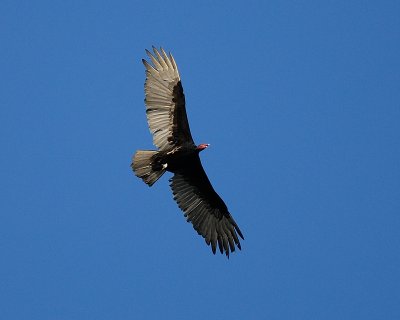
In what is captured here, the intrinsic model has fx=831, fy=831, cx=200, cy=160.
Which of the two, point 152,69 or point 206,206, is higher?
point 152,69

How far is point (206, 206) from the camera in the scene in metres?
17.1

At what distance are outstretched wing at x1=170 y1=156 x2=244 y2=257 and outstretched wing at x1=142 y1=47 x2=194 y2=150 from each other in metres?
0.92

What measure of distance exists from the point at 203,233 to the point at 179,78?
3.22m

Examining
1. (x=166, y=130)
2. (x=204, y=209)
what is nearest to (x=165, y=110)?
(x=166, y=130)

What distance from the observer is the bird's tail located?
625 inches

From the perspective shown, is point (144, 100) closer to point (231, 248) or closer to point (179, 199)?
point (179, 199)

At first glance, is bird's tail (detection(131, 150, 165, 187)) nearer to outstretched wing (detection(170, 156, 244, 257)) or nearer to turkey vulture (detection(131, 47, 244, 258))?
turkey vulture (detection(131, 47, 244, 258))

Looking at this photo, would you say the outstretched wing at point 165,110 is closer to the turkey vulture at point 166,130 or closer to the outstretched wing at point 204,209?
the turkey vulture at point 166,130

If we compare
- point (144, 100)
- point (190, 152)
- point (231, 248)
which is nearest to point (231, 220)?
point (231, 248)

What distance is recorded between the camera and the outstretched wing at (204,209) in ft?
55.3

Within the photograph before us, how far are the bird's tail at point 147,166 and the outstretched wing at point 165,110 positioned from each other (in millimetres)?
307

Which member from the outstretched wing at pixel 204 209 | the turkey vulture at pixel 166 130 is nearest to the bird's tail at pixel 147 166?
the turkey vulture at pixel 166 130

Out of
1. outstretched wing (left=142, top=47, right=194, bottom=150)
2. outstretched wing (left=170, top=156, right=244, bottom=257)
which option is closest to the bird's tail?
outstretched wing (left=142, top=47, right=194, bottom=150)

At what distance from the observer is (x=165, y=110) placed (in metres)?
16.1
